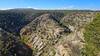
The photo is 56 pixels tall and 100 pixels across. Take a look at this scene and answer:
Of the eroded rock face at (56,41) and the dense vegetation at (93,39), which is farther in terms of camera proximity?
the eroded rock face at (56,41)

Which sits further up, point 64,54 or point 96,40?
point 96,40

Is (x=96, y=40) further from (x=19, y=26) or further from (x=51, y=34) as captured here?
(x=19, y=26)

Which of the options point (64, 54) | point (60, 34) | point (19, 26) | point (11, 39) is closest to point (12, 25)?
point (19, 26)

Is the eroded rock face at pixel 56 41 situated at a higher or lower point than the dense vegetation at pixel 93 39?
lower

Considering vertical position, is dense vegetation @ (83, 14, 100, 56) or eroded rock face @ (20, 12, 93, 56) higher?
dense vegetation @ (83, 14, 100, 56)

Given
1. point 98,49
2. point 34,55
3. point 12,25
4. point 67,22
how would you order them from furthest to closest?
point 12,25 < point 67,22 < point 34,55 < point 98,49

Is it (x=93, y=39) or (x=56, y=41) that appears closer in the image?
(x=93, y=39)

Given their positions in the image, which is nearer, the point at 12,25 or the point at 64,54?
the point at 64,54

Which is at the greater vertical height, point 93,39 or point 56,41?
point 93,39

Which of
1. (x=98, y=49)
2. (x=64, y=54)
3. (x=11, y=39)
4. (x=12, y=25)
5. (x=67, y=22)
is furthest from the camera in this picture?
(x=12, y=25)

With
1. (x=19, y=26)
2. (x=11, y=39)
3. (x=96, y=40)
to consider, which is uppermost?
(x=96, y=40)

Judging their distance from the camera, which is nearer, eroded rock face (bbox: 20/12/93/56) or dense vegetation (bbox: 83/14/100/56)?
dense vegetation (bbox: 83/14/100/56)
